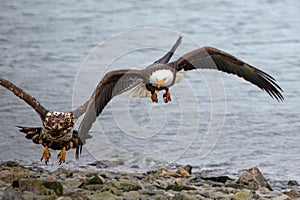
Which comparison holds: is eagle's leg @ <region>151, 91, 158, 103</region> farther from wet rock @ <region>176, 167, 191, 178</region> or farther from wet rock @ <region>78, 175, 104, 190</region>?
wet rock @ <region>78, 175, 104, 190</region>

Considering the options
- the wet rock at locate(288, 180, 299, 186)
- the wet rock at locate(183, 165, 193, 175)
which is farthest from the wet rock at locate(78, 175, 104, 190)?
the wet rock at locate(288, 180, 299, 186)

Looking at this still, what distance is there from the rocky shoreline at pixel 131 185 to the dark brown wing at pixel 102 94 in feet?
1.68

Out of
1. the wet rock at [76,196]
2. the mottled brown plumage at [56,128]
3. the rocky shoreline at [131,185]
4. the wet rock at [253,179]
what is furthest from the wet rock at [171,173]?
the wet rock at [76,196]

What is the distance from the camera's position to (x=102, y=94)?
29.6 ft

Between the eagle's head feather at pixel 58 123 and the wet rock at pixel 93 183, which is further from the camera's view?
the eagle's head feather at pixel 58 123

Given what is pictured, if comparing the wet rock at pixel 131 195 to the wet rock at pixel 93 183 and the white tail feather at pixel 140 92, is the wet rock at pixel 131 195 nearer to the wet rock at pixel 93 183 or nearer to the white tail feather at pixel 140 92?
the wet rock at pixel 93 183

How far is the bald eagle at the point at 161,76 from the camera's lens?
900cm

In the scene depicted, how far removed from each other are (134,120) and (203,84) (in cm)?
224

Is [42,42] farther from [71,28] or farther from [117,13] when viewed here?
[117,13]

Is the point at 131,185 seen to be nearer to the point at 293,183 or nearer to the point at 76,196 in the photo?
the point at 76,196

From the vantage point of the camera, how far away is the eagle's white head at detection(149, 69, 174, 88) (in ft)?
30.9

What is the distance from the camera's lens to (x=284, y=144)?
11594 millimetres

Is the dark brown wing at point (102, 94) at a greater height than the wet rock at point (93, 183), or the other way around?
the dark brown wing at point (102, 94)

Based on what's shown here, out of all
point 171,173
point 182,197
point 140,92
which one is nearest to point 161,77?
point 140,92
